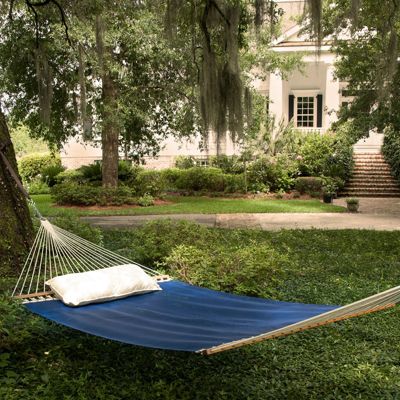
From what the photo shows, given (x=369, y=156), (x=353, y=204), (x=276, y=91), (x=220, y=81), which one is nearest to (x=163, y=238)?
(x=220, y=81)

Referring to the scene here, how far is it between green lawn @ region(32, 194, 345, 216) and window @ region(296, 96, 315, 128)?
276 inches

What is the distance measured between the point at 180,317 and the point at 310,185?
40.0 ft

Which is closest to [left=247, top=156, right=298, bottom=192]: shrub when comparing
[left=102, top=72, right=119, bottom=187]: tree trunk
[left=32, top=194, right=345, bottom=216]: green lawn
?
[left=32, top=194, right=345, bottom=216]: green lawn

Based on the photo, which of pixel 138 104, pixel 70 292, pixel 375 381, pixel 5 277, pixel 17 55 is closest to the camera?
pixel 375 381

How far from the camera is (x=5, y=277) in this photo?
14.2ft

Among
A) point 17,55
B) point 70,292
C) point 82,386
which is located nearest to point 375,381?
point 82,386

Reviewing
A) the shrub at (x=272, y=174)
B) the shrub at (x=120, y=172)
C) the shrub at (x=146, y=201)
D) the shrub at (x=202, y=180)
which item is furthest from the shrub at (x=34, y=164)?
the shrub at (x=272, y=174)

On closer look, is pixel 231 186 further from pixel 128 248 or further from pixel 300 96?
pixel 128 248

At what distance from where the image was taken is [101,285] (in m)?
3.07

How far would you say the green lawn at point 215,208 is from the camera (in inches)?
436

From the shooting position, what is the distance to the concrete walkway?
8828 millimetres

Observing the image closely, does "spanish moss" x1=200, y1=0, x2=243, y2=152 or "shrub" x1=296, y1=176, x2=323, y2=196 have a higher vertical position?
"spanish moss" x1=200, y1=0, x2=243, y2=152

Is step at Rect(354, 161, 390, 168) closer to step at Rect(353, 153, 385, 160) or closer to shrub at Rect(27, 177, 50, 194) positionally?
step at Rect(353, 153, 385, 160)

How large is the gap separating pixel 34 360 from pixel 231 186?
12.4m
